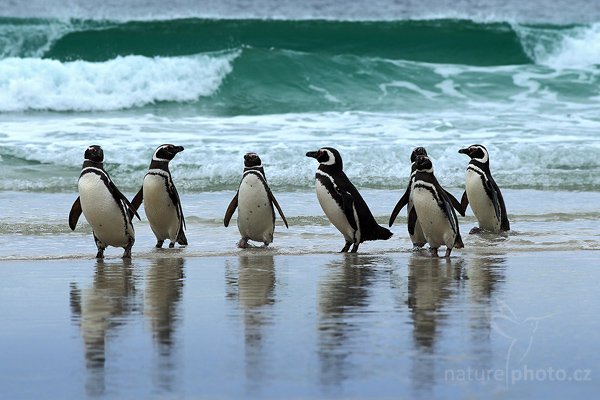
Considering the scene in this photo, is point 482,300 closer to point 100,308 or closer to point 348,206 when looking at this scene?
point 100,308

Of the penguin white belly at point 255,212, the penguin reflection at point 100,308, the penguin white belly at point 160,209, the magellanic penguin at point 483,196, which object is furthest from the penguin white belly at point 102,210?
the magellanic penguin at point 483,196

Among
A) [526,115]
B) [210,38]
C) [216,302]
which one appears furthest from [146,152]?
[210,38]

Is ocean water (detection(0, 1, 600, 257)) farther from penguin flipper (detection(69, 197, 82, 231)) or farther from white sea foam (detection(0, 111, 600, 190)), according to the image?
penguin flipper (detection(69, 197, 82, 231))

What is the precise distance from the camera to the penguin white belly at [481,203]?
9.01 meters

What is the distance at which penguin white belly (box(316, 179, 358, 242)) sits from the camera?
8148 millimetres

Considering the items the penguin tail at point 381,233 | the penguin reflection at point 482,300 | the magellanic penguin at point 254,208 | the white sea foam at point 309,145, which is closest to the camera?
the penguin reflection at point 482,300

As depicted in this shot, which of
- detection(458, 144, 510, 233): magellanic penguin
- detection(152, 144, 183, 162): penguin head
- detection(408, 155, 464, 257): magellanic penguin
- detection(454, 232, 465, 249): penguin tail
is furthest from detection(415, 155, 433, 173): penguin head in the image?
detection(152, 144, 183, 162): penguin head

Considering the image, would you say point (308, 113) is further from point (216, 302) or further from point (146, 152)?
point (216, 302)

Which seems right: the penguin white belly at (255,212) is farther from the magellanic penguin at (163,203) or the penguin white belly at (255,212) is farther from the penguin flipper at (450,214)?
the penguin flipper at (450,214)

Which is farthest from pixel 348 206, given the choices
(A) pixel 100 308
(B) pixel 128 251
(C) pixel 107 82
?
(C) pixel 107 82

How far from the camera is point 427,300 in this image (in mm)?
5746

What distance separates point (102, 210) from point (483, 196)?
2871mm

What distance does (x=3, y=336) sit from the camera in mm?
4949

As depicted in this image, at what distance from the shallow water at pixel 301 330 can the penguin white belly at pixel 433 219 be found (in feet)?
Answer: 1.51
